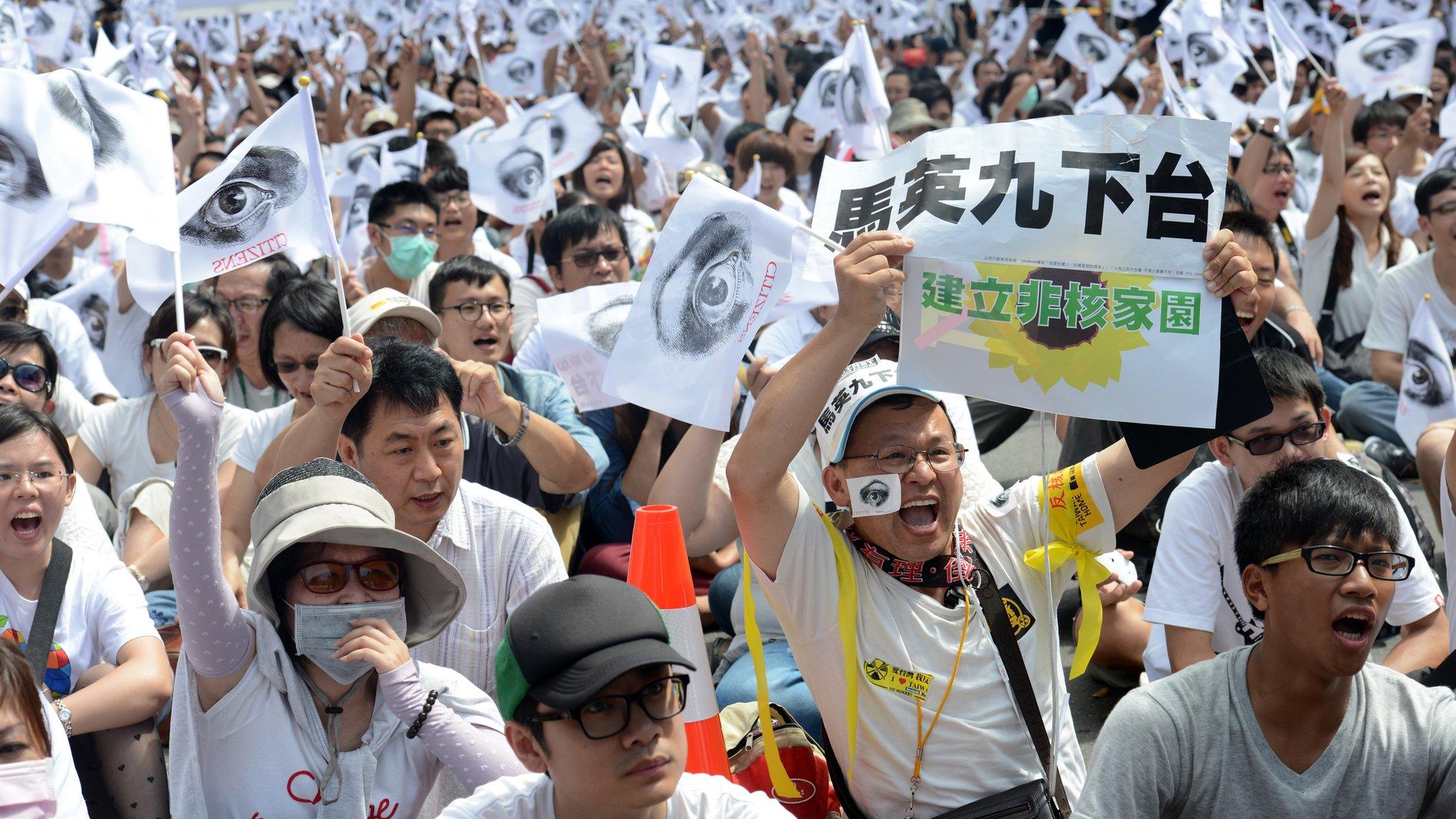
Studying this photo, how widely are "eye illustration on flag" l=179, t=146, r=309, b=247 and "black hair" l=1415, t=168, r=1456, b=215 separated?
5.18 meters

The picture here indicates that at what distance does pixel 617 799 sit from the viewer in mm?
2256

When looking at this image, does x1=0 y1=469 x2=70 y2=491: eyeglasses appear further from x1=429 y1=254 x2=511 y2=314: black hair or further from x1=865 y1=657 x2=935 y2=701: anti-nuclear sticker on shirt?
x1=865 y1=657 x2=935 y2=701: anti-nuclear sticker on shirt

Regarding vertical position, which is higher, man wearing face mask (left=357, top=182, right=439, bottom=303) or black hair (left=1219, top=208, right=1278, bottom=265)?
black hair (left=1219, top=208, right=1278, bottom=265)

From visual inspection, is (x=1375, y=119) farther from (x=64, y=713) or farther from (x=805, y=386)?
(x=64, y=713)

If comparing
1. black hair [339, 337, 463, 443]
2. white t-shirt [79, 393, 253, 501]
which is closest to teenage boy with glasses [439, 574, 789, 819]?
black hair [339, 337, 463, 443]

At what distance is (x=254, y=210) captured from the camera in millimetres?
3895

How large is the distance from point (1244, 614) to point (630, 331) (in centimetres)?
185

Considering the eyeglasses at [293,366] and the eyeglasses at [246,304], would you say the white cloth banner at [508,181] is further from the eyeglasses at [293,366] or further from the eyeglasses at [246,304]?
the eyeglasses at [293,366]

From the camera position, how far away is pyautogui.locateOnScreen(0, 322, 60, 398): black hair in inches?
200

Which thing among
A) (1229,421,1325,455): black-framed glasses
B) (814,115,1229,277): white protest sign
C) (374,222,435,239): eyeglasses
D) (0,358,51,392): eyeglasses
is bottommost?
(374,222,435,239): eyeglasses

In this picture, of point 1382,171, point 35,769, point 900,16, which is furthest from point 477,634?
point 900,16

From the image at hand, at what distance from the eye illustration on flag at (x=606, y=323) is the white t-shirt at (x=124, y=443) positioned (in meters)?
1.38

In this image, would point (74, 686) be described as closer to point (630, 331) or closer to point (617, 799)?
point (630, 331)

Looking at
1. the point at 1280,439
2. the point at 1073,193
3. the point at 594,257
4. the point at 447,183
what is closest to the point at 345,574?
the point at 1073,193
